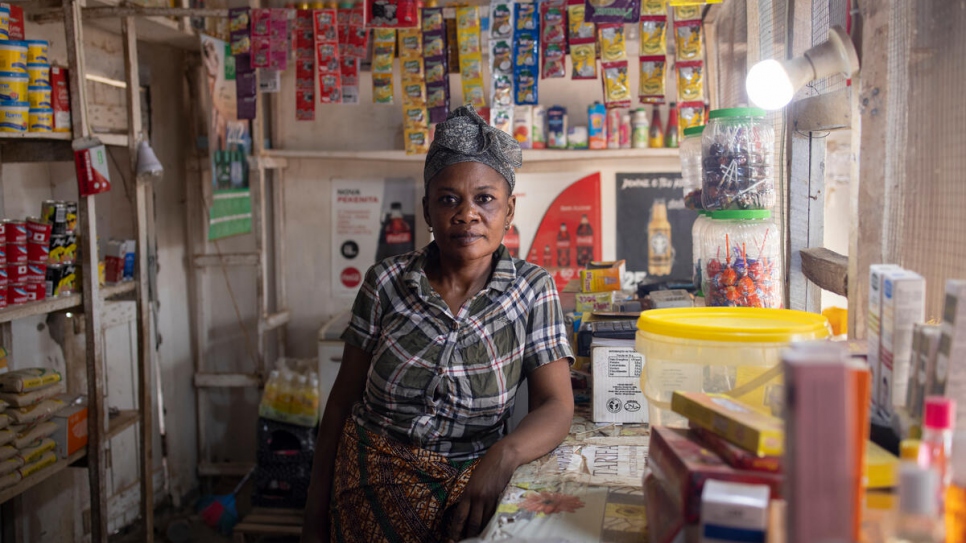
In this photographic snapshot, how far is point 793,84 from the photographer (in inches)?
66.5

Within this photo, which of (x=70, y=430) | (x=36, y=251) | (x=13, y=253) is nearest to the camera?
(x=13, y=253)

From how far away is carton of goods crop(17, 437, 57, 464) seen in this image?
2895mm

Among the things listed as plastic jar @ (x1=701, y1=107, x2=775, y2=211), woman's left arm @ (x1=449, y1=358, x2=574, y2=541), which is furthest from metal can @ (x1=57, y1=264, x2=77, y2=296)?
plastic jar @ (x1=701, y1=107, x2=775, y2=211)

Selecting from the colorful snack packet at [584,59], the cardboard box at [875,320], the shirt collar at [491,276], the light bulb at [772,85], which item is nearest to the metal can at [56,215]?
the shirt collar at [491,276]

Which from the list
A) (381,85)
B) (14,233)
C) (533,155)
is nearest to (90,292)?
(14,233)

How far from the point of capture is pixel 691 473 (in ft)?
3.49

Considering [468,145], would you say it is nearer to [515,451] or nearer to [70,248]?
[515,451]

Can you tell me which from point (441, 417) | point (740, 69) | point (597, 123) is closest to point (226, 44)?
point (597, 123)

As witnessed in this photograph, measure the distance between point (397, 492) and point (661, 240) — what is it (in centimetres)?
312

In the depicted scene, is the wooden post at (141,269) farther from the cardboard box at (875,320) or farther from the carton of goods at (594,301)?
the cardboard box at (875,320)

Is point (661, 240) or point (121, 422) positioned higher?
point (661, 240)

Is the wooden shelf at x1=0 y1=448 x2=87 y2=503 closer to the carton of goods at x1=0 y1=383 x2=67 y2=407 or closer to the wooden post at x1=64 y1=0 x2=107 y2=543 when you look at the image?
the wooden post at x1=64 y1=0 x2=107 y2=543

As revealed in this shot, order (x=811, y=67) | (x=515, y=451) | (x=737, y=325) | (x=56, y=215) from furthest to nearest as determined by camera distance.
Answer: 1. (x=56, y=215)
2. (x=515, y=451)
3. (x=811, y=67)
4. (x=737, y=325)

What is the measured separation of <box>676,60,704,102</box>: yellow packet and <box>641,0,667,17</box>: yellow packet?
0.87 feet
